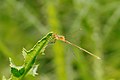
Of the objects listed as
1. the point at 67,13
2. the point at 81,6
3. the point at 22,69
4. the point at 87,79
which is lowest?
the point at 22,69

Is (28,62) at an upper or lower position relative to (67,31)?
lower

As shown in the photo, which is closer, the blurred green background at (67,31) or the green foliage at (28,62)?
the green foliage at (28,62)

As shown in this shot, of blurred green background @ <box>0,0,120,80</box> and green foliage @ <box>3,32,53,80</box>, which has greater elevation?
blurred green background @ <box>0,0,120,80</box>

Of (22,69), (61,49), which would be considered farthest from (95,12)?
(22,69)

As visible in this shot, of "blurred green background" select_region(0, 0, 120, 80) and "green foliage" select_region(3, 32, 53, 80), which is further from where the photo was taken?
"blurred green background" select_region(0, 0, 120, 80)

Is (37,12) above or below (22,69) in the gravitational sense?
above

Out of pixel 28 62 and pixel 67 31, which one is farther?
pixel 67 31

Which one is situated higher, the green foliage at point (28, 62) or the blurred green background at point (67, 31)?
the blurred green background at point (67, 31)

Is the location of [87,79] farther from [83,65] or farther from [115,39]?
[115,39]
